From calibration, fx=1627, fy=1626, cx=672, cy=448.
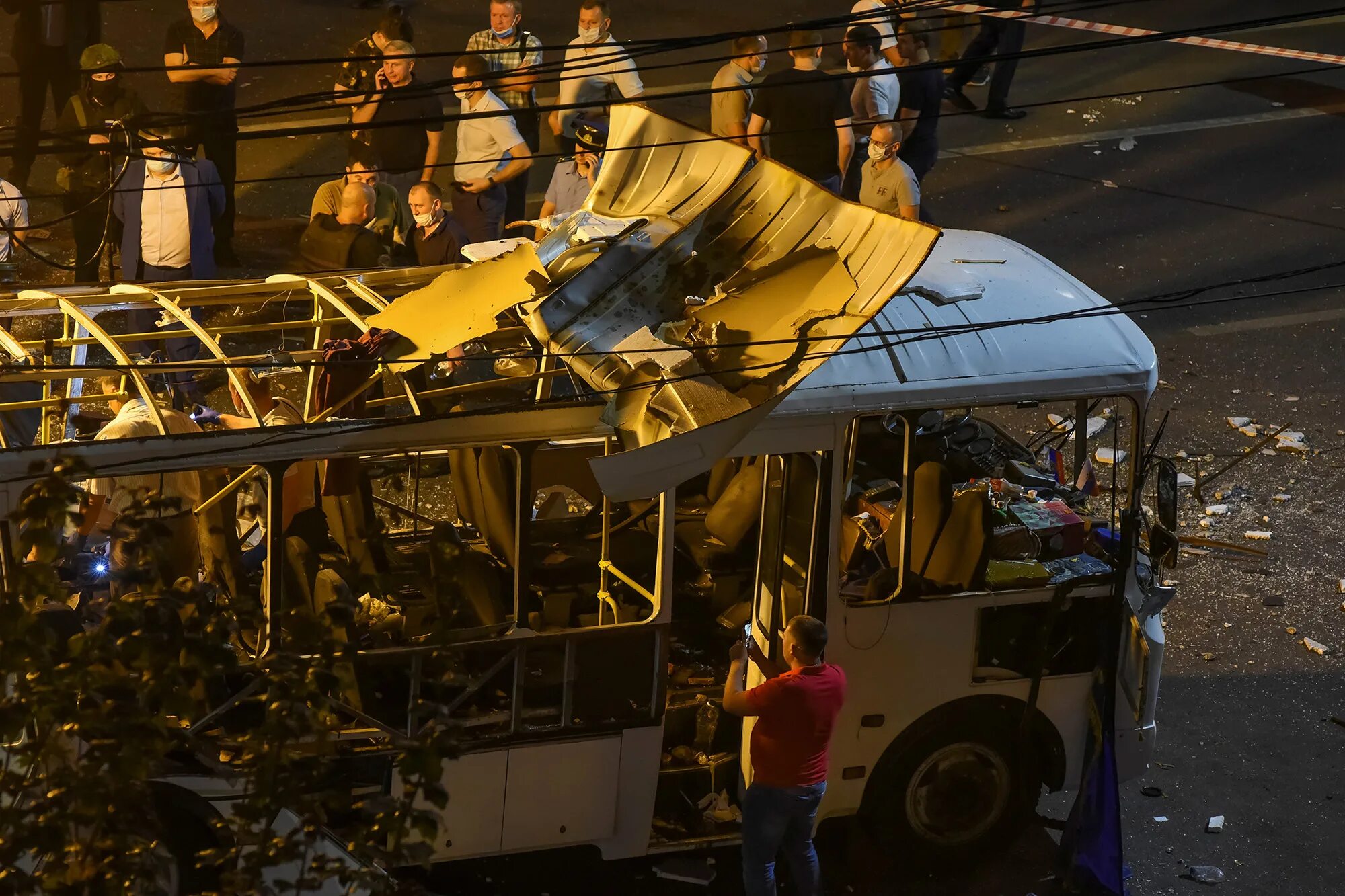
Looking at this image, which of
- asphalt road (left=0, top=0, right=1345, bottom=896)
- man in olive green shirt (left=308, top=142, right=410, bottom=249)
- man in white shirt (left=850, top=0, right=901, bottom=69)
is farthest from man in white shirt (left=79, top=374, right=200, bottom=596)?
man in white shirt (left=850, top=0, right=901, bottom=69)

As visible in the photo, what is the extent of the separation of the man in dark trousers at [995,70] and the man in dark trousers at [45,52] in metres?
8.40

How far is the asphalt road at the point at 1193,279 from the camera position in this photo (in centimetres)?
766

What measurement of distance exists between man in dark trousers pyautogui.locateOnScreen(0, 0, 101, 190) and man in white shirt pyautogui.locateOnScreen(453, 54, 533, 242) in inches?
158

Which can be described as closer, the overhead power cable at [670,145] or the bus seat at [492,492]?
the bus seat at [492,492]

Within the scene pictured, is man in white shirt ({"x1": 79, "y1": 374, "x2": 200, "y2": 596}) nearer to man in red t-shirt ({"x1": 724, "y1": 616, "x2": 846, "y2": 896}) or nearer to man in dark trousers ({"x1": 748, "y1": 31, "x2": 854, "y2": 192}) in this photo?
man in red t-shirt ({"x1": 724, "y1": 616, "x2": 846, "y2": 896})

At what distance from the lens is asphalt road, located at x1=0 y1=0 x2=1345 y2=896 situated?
7.66 m

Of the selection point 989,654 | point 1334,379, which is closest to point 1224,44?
point 1334,379

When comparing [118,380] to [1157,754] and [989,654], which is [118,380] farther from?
[1157,754]

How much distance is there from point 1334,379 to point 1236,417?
1.19 m

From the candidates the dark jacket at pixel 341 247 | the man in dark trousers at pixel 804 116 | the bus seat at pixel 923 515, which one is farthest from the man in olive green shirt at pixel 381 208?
the bus seat at pixel 923 515

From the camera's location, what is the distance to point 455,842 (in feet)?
21.4

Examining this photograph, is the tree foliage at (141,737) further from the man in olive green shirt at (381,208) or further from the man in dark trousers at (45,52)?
the man in dark trousers at (45,52)

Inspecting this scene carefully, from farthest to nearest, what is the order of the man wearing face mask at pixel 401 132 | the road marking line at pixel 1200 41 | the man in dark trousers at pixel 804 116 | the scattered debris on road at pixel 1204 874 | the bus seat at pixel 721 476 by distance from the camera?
the road marking line at pixel 1200 41, the man in dark trousers at pixel 804 116, the man wearing face mask at pixel 401 132, the bus seat at pixel 721 476, the scattered debris on road at pixel 1204 874

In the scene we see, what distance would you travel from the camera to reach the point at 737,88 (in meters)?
12.9
